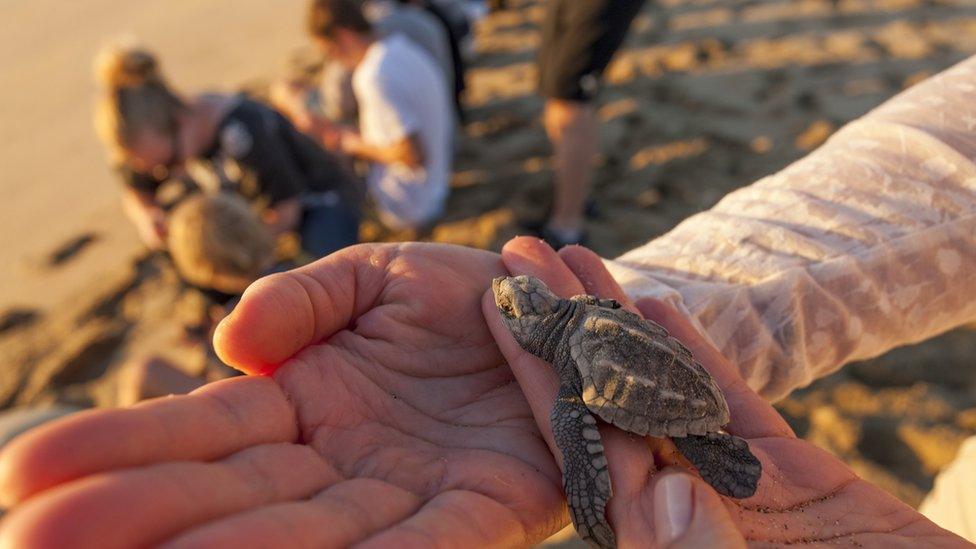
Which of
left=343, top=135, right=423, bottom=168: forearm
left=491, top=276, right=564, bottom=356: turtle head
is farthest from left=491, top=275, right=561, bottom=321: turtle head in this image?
left=343, top=135, right=423, bottom=168: forearm

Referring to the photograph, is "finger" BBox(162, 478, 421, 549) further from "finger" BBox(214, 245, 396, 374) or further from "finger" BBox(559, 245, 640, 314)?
"finger" BBox(559, 245, 640, 314)

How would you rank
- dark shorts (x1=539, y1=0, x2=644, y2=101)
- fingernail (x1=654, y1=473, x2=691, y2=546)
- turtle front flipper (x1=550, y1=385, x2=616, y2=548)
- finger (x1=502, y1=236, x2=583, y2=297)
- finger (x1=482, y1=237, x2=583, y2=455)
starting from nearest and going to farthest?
fingernail (x1=654, y1=473, x2=691, y2=546), turtle front flipper (x1=550, y1=385, x2=616, y2=548), finger (x1=482, y1=237, x2=583, y2=455), finger (x1=502, y1=236, x2=583, y2=297), dark shorts (x1=539, y1=0, x2=644, y2=101)

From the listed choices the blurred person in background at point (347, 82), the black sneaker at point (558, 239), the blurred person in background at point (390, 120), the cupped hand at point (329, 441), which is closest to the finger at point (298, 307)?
the cupped hand at point (329, 441)

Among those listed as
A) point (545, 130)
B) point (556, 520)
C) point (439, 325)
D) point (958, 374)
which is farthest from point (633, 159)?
point (556, 520)

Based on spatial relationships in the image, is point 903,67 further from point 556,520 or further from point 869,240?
point 556,520

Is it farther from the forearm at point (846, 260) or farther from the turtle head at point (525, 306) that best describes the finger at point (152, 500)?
the forearm at point (846, 260)

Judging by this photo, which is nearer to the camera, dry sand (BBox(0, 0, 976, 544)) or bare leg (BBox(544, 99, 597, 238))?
dry sand (BBox(0, 0, 976, 544))
